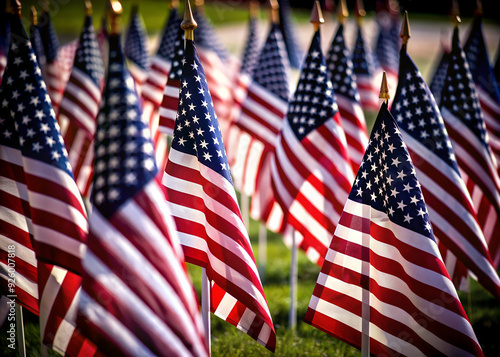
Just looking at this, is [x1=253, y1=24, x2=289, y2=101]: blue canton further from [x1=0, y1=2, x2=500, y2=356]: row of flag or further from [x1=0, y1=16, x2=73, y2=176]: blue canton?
[x1=0, y1=16, x2=73, y2=176]: blue canton

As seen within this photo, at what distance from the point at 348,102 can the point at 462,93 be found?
1.36m

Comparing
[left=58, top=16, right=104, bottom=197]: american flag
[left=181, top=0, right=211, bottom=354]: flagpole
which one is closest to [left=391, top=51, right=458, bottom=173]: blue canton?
[left=181, top=0, right=211, bottom=354]: flagpole

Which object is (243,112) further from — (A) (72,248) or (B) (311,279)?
(A) (72,248)

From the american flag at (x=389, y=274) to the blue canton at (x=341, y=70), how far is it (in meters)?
1.98

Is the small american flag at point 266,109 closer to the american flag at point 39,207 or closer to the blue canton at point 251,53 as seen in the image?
the blue canton at point 251,53

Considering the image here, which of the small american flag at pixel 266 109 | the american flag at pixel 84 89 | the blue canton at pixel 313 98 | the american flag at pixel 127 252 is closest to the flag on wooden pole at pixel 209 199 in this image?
the american flag at pixel 127 252

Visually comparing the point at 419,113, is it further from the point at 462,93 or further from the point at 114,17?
the point at 114,17

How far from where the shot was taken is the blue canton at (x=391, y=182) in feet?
12.0

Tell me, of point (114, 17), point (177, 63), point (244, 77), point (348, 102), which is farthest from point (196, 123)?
point (244, 77)

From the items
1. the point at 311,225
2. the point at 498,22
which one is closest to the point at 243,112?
the point at 311,225

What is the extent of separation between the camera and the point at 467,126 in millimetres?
5426

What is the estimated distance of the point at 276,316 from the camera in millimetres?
6457

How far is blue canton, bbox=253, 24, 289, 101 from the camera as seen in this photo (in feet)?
22.1

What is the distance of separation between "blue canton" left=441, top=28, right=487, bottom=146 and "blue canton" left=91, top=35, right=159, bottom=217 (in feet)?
13.4
